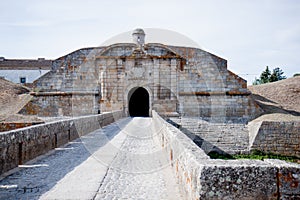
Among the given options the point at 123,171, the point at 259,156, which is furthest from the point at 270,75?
the point at 123,171

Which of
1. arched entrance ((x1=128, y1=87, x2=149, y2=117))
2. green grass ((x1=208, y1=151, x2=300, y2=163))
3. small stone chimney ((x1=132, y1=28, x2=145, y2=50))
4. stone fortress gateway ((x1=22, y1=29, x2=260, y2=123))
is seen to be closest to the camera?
green grass ((x1=208, y1=151, x2=300, y2=163))

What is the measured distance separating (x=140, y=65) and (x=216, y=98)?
5.96 metres

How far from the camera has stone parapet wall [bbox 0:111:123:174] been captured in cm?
483

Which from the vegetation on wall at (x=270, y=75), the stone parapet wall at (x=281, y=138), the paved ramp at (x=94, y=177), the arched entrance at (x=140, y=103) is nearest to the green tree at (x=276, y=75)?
the vegetation on wall at (x=270, y=75)

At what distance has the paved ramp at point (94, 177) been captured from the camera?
3959mm

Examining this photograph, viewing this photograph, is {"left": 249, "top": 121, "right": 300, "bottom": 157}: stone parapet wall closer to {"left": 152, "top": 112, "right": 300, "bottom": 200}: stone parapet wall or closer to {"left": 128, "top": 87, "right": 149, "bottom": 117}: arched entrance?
{"left": 152, "top": 112, "right": 300, "bottom": 200}: stone parapet wall

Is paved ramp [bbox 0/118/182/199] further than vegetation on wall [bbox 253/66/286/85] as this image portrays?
No

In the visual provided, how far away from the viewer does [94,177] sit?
188 inches

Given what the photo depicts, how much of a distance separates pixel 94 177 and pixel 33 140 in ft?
6.44

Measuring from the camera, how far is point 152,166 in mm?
5832

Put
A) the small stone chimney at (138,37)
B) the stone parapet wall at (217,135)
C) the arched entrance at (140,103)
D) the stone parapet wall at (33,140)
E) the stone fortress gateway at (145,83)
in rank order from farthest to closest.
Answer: the arched entrance at (140,103), the small stone chimney at (138,37), the stone fortress gateway at (145,83), the stone parapet wall at (217,135), the stone parapet wall at (33,140)

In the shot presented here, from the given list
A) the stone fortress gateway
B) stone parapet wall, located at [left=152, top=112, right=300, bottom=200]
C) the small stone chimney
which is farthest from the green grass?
stone parapet wall, located at [left=152, top=112, right=300, bottom=200]

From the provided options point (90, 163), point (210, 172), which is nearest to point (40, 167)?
point (90, 163)

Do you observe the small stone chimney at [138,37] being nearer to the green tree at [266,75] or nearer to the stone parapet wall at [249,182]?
the stone parapet wall at [249,182]
